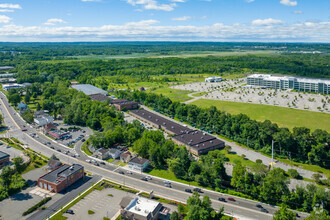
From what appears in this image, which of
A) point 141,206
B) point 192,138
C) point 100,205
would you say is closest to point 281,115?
point 192,138

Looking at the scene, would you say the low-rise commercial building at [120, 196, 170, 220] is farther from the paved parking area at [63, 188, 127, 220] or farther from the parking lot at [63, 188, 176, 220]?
the paved parking area at [63, 188, 127, 220]

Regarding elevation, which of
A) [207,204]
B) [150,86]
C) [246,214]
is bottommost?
[246,214]

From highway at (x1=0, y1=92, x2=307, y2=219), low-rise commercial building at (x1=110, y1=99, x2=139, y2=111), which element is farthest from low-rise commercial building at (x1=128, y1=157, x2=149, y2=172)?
low-rise commercial building at (x1=110, y1=99, x2=139, y2=111)

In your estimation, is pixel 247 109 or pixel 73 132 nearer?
pixel 73 132

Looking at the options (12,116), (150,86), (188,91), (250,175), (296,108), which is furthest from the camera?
(150,86)

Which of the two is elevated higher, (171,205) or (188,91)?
(188,91)

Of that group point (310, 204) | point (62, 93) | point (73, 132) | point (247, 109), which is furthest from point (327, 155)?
point (62, 93)

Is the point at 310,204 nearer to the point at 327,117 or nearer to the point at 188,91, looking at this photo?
the point at 327,117

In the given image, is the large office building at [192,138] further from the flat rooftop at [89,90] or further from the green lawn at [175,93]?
the flat rooftop at [89,90]
